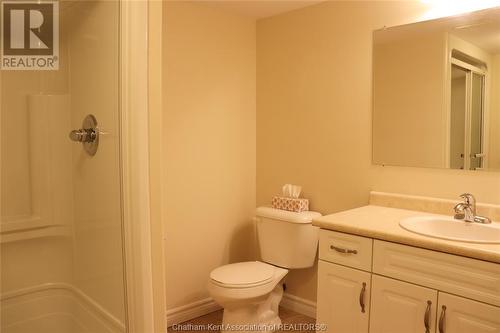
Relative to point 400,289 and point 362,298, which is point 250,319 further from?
point 400,289

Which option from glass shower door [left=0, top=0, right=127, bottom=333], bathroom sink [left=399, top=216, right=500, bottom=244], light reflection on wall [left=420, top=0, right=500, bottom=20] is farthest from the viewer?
light reflection on wall [left=420, top=0, right=500, bottom=20]

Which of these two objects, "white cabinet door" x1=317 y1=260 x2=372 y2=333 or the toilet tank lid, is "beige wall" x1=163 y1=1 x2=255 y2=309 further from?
"white cabinet door" x1=317 y1=260 x2=372 y2=333

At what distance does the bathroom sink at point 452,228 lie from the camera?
1.79 meters

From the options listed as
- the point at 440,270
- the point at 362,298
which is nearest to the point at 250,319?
the point at 362,298

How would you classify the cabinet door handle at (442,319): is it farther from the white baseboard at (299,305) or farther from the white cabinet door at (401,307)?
the white baseboard at (299,305)

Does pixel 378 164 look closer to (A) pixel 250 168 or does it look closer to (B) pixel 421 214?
(B) pixel 421 214

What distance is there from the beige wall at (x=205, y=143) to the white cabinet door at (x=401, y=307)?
133 cm

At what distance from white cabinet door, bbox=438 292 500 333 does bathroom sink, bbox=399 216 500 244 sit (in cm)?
30

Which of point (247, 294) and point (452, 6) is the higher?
point (452, 6)

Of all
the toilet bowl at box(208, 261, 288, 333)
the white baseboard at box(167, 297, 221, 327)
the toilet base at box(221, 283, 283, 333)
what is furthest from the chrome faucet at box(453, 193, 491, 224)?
the white baseboard at box(167, 297, 221, 327)

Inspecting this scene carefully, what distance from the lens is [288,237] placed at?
8.35 ft

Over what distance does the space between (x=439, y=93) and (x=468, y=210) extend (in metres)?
0.63

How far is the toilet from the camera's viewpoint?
7.50ft

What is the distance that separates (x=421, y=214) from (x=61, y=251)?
1.79 metres
